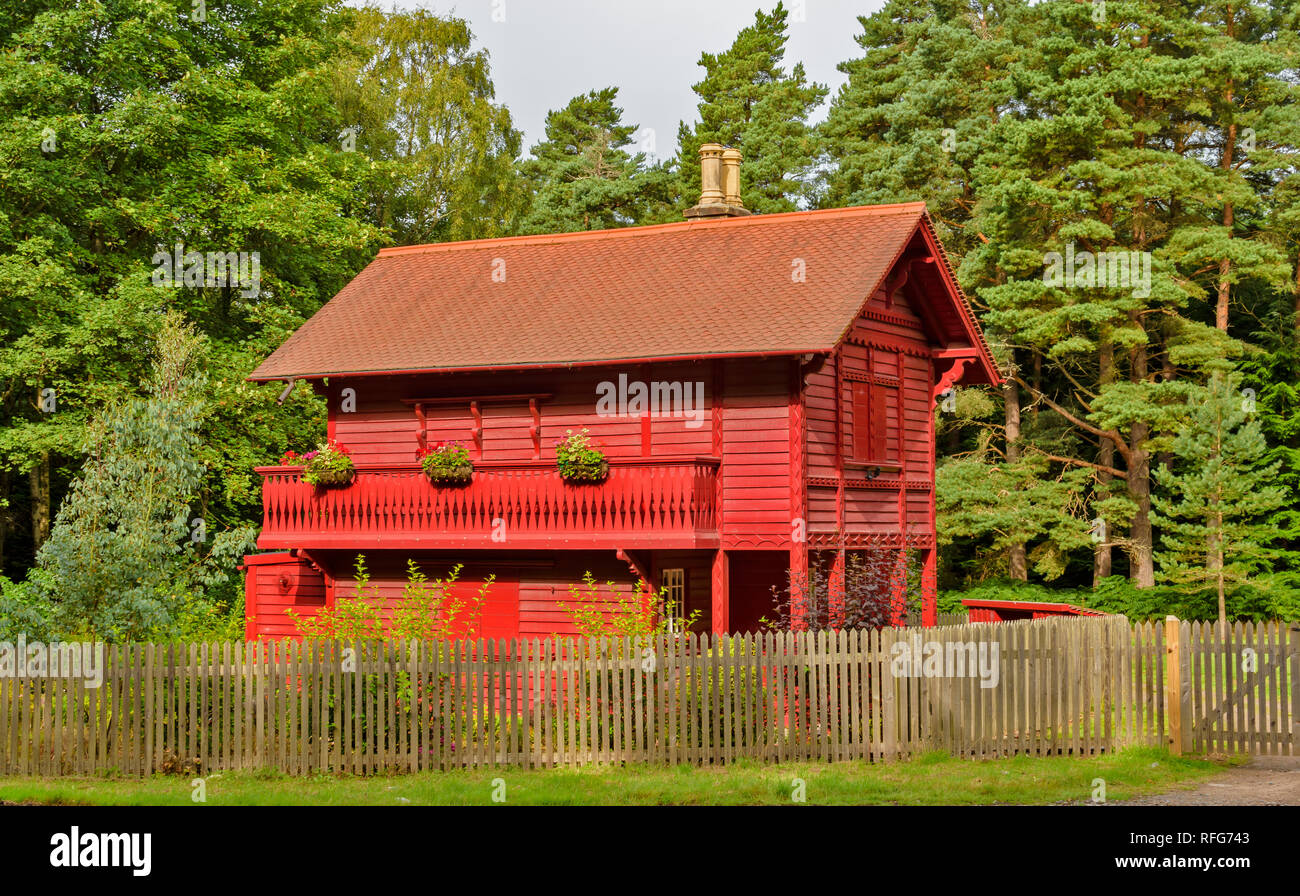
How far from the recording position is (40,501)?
3466 cm

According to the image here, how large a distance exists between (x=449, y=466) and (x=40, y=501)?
1543cm

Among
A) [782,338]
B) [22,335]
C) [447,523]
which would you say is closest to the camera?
[782,338]

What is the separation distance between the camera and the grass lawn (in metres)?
14.8

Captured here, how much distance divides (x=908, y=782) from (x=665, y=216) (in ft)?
136

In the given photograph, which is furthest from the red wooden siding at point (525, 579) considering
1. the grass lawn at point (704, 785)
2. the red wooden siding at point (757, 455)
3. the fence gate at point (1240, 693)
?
the fence gate at point (1240, 693)

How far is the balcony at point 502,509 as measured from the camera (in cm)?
2269

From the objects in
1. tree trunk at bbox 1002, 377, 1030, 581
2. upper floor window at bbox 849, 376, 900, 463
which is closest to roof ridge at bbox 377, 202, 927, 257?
upper floor window at bbox 849, 376, 900, 463

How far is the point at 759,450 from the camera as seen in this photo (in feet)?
76.6

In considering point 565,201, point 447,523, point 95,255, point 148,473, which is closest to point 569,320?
point 447,523

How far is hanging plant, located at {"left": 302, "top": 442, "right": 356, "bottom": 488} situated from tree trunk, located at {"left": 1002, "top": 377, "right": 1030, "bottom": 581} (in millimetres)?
22621

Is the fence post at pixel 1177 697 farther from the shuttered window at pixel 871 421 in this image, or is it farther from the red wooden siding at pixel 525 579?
the red wooden siding at pixel 525 579

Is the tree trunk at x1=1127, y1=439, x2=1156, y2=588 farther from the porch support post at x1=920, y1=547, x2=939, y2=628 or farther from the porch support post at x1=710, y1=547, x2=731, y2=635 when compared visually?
the porch support post at x1=710, y1=547, x2=731, y2=635

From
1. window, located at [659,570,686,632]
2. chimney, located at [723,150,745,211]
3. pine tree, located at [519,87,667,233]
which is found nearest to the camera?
window, located at [659,570,686,632]

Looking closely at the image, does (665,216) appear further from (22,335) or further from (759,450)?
(759,450)
